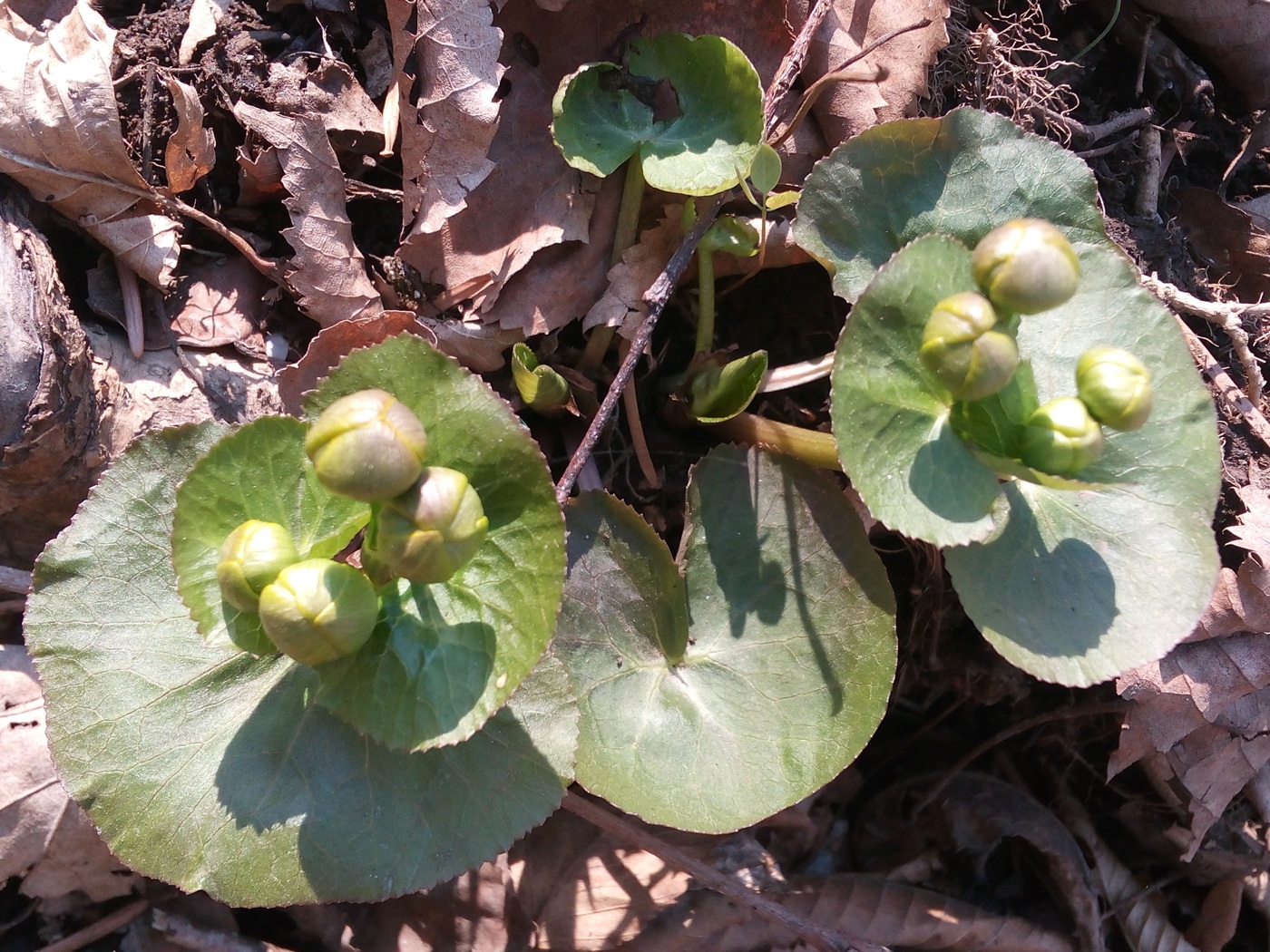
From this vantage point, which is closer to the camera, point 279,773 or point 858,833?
point 279,773

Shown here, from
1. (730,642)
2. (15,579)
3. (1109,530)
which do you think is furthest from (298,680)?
(1109,530)

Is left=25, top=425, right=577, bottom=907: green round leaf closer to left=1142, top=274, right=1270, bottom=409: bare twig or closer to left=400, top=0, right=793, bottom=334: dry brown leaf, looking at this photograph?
left=400, top=0, right=793, bottom=334: dry brown leaf

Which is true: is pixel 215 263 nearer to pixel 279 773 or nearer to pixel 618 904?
pixel 279 773

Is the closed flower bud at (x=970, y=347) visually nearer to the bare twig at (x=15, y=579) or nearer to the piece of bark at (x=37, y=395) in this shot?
the piece of bark at (x=37, y=395)

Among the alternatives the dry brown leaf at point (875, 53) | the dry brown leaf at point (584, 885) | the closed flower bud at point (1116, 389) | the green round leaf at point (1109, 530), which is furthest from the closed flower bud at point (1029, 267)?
the dry brown leaf at point (584, 885)

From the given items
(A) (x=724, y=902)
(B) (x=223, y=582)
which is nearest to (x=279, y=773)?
(B) (x=223, y=582)

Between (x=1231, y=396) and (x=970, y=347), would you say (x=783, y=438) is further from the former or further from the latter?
(x=1231, y=396)
